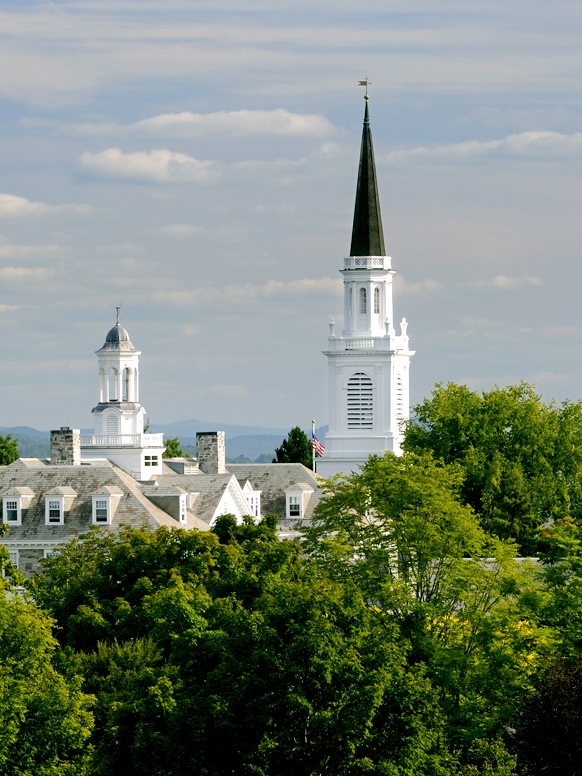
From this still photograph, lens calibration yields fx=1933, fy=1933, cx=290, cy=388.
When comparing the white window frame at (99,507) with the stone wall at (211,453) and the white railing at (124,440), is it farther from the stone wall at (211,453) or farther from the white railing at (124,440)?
the stone wall at (211,453)

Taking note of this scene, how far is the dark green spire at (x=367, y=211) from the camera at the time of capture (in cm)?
10631

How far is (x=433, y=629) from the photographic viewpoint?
47.7 m

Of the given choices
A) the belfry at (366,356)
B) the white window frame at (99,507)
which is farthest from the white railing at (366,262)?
the white window frame at (99,507)

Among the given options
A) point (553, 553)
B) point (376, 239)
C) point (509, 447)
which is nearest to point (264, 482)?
point (509, 447)

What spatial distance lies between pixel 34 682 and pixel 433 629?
32.7ft

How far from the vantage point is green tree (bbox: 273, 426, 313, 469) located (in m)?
120

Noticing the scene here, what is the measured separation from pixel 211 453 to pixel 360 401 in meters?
12.9

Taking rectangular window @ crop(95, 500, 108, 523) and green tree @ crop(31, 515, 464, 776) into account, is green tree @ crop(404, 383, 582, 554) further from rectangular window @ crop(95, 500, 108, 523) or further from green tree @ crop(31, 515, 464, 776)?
green tree @ crop(31, 515, 464, 776)

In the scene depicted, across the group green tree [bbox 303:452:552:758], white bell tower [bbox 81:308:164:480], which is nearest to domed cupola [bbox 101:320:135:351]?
white bell tower [bbox 81:308:164:480]

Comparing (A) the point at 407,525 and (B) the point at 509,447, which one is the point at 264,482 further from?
(A) the point at 407,525

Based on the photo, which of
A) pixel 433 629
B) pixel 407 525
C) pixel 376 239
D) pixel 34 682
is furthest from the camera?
pixel 376 239

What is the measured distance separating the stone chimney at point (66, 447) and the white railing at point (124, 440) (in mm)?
8021

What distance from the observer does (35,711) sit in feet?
143

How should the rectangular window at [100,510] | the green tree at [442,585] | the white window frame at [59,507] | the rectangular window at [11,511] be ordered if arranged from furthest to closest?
the rectangular window at [11,511] → the white window frame at [59,507] → the rectangular window at [100,510] → the green tree at [442,585]
